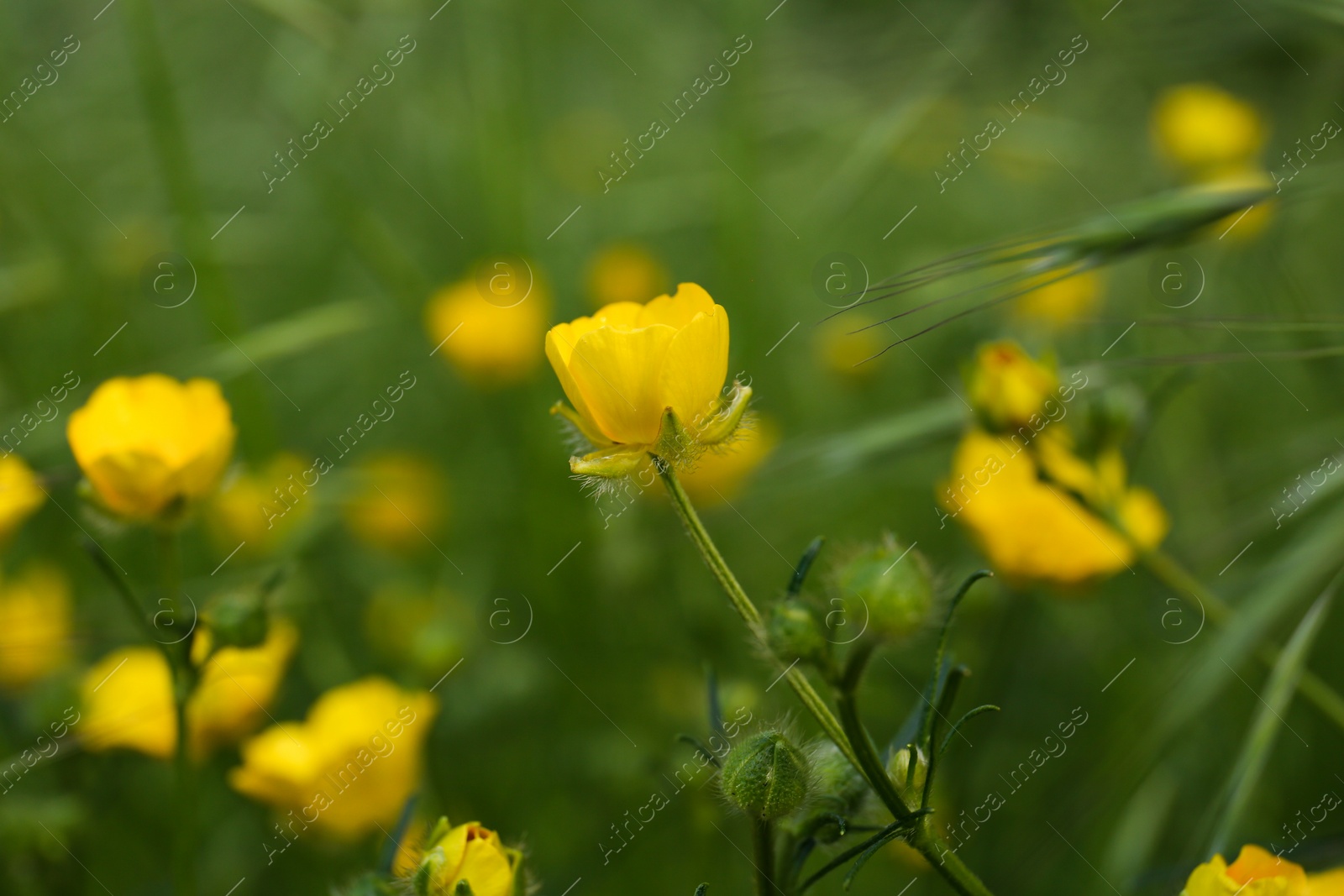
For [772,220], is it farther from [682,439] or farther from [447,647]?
[682,439]

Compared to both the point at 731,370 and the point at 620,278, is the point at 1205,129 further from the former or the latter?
the point at 620,278

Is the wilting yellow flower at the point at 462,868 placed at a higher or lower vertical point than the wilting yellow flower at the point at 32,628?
lower

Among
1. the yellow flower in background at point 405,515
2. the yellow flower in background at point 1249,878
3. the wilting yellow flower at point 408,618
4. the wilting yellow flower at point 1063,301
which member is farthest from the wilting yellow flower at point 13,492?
the wilting yellow flower at point 1063,301

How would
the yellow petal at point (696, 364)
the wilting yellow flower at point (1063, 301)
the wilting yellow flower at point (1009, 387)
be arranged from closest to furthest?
the yellow petal at point (696, 364) < the wilting yellow flower at point (1009, 387) < the wilting yellow flower at point (1063, 301)

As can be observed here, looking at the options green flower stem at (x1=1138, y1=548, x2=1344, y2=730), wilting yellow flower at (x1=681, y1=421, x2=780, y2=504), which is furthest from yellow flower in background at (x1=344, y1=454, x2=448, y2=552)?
green flower stem at (x1=1138, y1=548, x2=1344, y2=730)

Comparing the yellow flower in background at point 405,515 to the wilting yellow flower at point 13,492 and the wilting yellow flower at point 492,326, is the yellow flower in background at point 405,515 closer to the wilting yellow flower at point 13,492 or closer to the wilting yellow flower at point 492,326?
the wilting yellow flower at point 492,326

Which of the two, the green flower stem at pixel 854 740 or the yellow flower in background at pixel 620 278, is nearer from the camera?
the green flower stem at pixel 854 740

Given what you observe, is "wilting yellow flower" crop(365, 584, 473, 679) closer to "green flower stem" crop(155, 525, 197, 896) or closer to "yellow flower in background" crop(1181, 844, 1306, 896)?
"green flower stem" crop(155, 525, 197, 896)
